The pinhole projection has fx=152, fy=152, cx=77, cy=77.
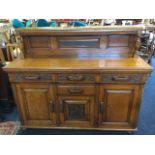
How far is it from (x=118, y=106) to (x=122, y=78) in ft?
1.08

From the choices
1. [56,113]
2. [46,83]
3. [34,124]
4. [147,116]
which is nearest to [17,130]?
[34,124]

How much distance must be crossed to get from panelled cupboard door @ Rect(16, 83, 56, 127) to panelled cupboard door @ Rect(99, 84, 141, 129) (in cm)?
52

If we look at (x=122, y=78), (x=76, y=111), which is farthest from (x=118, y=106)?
(x=76, y=111)

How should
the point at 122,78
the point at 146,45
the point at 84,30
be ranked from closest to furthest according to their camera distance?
the point at 122,78 → the point at 84,30 → the point at 146,45

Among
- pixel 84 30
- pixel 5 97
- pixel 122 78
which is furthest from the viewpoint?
pixel 5 97

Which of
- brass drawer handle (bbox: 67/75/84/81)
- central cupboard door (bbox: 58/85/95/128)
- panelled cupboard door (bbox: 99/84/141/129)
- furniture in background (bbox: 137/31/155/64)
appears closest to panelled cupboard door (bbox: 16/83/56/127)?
central cupboard door (bbox: 58/85/95/128)

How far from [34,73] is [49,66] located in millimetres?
154

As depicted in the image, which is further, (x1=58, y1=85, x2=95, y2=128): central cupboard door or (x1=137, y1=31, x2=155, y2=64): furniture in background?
(x1=137, y1=31, x2=155, y2=64): furniture in background

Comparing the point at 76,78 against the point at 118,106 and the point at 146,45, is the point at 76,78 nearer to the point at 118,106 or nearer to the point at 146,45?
the point at 118,106

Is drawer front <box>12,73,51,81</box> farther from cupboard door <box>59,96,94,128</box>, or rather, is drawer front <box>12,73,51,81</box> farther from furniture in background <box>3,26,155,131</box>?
cupboard door <box>59,96,94,128</box>

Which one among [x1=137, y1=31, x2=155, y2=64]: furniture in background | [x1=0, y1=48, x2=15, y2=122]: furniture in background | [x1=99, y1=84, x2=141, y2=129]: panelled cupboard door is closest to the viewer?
[x1=99, y1=84, x2=141, y2=129]: panelled cupboard door

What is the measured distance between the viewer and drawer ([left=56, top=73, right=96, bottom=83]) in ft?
4.61

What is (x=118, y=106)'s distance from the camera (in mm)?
1551

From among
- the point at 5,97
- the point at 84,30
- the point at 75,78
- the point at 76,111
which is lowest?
the point at 5,97
